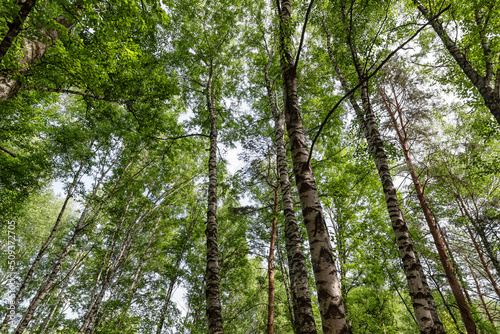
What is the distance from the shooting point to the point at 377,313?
38.7 ft

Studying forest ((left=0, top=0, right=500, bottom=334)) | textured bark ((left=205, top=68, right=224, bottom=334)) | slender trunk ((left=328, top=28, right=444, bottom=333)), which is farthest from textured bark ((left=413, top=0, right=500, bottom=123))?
textured bark ((left=205, top=68, right=224, bottom=334))

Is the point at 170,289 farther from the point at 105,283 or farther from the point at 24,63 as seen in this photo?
the point at 24,63

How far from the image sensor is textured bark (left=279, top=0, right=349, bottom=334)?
157cm

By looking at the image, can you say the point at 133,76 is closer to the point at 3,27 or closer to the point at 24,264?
the point at 3,27

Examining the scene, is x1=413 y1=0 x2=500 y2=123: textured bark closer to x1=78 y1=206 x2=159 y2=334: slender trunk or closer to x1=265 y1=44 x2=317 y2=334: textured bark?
x1=265 y1=44 x2=317 y2=334: textured bark

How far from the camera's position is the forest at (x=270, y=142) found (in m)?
4.61

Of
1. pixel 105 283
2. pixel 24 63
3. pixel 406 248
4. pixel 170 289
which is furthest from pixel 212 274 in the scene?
pixel 170 289

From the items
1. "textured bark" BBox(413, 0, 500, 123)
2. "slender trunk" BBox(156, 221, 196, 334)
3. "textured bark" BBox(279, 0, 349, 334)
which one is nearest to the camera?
"textured bark" BBox(279, 0, 349, 334)

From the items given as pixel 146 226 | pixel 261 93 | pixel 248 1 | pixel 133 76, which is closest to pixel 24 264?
pixel 146 226

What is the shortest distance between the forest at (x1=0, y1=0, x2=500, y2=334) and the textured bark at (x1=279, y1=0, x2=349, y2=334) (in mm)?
16

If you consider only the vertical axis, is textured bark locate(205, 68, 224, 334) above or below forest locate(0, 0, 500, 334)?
below

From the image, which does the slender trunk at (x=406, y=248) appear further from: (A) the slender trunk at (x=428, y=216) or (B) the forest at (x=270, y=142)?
(A) the slender trunk at (x=428, y=216)

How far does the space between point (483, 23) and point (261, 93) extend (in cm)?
780

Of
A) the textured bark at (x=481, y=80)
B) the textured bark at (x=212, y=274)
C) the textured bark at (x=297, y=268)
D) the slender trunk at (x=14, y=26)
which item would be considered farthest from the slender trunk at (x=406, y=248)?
the slender trunk at (x=14, y=26)
